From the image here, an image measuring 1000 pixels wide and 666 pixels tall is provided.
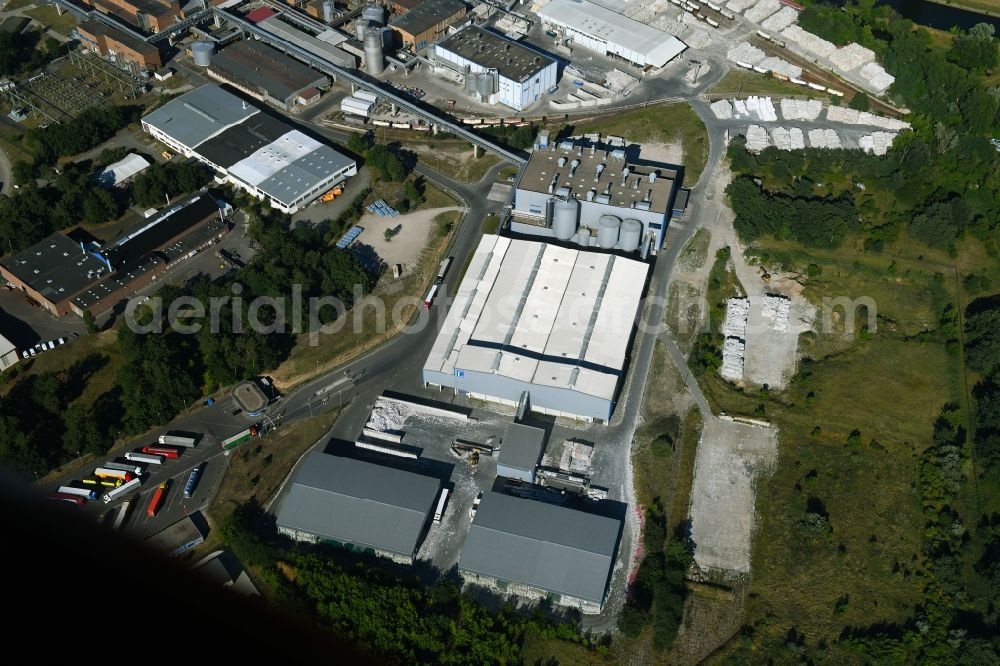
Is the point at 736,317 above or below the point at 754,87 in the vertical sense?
below

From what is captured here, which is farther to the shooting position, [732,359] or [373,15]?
[373,15]

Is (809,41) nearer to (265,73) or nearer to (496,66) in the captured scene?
(496,66)

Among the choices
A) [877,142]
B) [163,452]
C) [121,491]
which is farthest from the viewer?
[877,142]

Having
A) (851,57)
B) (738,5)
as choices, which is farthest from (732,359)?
(738,5)

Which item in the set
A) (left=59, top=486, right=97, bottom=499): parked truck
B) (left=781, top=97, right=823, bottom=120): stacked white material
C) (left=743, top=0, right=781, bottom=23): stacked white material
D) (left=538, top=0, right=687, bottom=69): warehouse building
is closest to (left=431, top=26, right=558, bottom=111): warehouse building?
(left=538, top=0, right=687, bottom=69): warehouse building

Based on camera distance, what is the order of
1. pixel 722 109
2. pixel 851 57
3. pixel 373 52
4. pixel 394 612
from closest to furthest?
pixel 394 612 → pixel 722 109 → pixel 373 52 → pixel 851 57

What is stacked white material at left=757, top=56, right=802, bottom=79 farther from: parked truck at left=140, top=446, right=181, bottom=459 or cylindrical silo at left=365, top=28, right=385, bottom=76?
parked truck at left=140, top=446, right=181, bottom=459
